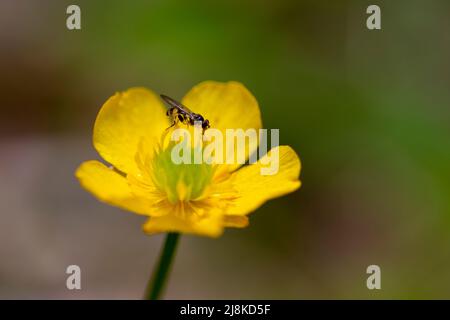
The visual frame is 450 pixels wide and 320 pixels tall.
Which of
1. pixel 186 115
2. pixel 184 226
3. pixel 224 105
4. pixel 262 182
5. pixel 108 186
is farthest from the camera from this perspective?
pixel 224 105

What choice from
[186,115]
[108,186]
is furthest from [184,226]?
[186,115]

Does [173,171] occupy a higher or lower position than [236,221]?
higher

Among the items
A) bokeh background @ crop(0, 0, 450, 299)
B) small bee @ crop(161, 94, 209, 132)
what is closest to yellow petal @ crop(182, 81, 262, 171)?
small bee @ crop(161, 94, 209, 132)

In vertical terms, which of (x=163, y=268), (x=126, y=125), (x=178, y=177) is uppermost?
(x=126, y=125)

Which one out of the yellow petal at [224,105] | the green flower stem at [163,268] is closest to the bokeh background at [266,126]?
the yellow petal at [224,105]

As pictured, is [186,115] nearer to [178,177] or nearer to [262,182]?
[178,177]

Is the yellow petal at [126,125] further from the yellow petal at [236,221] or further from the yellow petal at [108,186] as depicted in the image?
the yellow petal at [236,221]

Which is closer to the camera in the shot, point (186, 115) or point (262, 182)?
point (262, 182)
